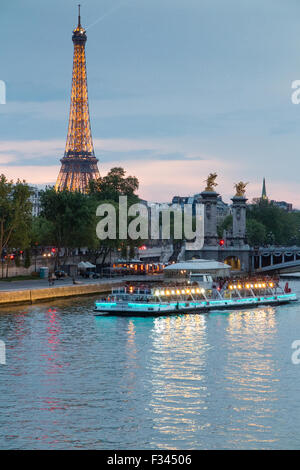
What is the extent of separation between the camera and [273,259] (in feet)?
379

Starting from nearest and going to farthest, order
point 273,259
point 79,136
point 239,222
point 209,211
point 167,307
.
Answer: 1. point 167,307
2. point 209,211
3. point 239,222
4. point 273,259
5. point 79,136

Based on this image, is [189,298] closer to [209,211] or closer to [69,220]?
[69,220]

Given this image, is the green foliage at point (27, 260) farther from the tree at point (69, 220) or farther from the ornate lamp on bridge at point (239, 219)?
the ornate lamp on bridge at point (239, 219)

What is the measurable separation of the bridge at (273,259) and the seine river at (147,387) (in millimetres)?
59469

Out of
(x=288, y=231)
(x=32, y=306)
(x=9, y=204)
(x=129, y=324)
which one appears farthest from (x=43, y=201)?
(x=288, y=231)

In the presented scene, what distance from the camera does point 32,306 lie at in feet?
189

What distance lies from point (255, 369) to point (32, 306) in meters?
27.1

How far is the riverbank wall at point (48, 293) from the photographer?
56875 mm

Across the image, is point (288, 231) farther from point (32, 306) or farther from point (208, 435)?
point (208, 435)

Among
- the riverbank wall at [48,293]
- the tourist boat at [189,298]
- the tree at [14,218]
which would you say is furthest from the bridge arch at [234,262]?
the tree at [14,218]

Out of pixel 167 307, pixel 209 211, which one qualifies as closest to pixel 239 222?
pixel 209 211

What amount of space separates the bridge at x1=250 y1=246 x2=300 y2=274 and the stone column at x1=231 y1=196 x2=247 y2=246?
11.4 ft

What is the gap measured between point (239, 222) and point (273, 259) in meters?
9.37

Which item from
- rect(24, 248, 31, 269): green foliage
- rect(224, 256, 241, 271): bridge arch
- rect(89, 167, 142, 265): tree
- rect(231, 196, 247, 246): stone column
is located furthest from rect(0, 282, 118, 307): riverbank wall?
rect(231, 196, 247, 246): stone column
